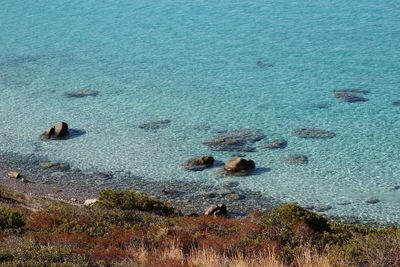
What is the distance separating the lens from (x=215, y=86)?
38844 millimetres

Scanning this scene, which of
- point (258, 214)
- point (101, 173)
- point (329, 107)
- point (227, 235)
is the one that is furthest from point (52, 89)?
point (227, 235)

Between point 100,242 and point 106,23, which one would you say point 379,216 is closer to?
point 100,242

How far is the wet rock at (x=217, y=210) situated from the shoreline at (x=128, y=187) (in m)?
0.43

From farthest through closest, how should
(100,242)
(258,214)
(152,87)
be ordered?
1. (152,87)
2. (258,214)
3. (100,242)

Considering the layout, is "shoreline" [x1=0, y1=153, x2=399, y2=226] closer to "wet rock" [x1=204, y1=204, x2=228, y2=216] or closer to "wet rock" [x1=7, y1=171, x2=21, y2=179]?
"wet rock" [x1=7, y1=171, x2=21, y2=179]

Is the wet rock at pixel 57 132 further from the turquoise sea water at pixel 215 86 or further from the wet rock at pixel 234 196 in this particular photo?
the wet rock at pixel 234 196

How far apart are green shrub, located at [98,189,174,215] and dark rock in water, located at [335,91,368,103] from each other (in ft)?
52.3

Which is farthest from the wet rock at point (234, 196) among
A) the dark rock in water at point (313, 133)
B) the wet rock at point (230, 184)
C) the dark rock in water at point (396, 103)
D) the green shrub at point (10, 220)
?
the dark rock in water at point (396, 103)

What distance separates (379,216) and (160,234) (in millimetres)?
9979

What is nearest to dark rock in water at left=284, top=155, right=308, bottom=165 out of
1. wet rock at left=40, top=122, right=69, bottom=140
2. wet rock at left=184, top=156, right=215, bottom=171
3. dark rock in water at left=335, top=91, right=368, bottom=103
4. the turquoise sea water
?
the turquoise sea water

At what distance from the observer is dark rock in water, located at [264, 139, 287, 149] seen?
28.6 meters

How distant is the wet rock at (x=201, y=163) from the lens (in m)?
27.0

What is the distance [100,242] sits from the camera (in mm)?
14352

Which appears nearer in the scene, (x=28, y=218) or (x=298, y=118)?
(x=28, y=218)
